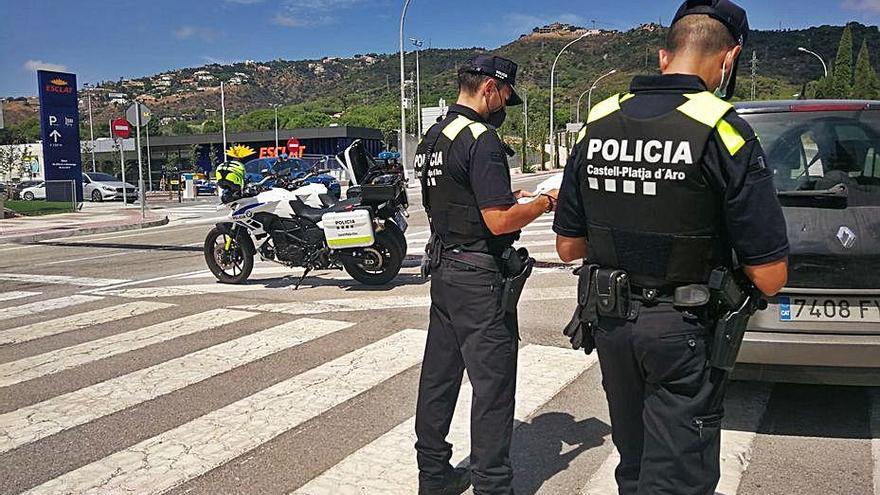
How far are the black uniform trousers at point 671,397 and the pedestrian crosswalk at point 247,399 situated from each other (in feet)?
3.96

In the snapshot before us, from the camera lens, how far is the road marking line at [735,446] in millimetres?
3432

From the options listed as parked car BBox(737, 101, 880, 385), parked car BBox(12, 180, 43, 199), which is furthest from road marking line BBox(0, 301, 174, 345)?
parked car BBox(12, 180, 43, 199)

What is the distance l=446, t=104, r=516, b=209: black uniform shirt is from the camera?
120 inches

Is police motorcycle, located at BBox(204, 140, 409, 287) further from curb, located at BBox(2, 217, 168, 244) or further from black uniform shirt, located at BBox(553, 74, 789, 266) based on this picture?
curb, located at BBox(2, 217, 168, 244)

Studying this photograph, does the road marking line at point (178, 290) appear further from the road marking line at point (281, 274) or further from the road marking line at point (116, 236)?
the road marking line at point (116, 236)

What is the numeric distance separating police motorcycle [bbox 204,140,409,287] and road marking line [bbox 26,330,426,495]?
2532 millimetres

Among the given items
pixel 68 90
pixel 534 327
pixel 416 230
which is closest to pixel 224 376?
pixel 534 327

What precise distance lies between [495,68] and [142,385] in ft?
11.2

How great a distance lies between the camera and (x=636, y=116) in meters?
2.26

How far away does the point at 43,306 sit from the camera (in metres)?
7.88

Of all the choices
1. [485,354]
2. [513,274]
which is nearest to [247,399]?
[485,354]

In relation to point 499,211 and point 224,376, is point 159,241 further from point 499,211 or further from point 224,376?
point 499,211

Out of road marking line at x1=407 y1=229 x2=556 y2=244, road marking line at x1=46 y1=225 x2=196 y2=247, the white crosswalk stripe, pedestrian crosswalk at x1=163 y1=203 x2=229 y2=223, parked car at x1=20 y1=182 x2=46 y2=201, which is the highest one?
parked car at x1=20 y1=182 x2=46 y2=201

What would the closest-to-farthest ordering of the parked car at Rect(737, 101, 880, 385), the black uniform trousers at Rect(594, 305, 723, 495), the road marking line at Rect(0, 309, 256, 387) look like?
the black uniform trousers at Rect(594, 305, 723, 495), the parked car at Rect(737, 101, 880, 385), the road marking line at Rect(0, 309, 256, 387)
